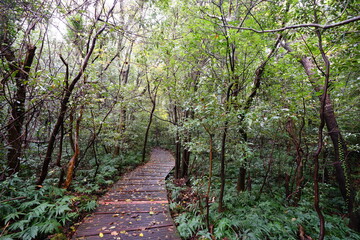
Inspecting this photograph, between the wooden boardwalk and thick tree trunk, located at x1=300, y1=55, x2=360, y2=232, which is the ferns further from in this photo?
thick tree trunk, located at x1=300, y1=55, x2=360, y2=232

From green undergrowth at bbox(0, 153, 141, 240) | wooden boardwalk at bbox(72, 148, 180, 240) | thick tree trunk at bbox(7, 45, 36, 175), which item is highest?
thick tree trunk at bbox(7, 45, 36, 175)

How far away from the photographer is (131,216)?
4.34m

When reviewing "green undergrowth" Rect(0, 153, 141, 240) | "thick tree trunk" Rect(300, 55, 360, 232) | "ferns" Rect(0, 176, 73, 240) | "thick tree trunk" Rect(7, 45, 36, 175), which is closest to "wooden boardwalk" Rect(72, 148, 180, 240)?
"green undergrowth" Rect(0, 153, 141, 240)

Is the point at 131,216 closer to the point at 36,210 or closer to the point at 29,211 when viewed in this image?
the point at 36,210

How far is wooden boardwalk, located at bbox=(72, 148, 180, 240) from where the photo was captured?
361 cm

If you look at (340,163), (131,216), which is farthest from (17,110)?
(340,163)

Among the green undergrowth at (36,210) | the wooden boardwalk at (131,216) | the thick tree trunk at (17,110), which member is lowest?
the wooden boardwalk at (131,216)

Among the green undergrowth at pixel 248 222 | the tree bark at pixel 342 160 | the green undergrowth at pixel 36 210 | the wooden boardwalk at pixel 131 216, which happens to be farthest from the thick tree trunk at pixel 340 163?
the green undergrowth at pixel 36 210

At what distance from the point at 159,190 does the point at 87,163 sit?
5158mm

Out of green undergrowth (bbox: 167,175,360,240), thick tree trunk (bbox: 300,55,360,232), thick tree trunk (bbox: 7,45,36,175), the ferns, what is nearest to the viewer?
the ferns

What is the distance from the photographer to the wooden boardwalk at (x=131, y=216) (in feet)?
11.8

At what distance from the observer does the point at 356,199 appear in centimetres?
449

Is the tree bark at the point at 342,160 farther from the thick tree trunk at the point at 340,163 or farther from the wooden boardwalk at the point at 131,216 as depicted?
the wooden boardwalk at the point at 131,216

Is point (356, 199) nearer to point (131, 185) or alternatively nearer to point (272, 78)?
point (272, 78)
